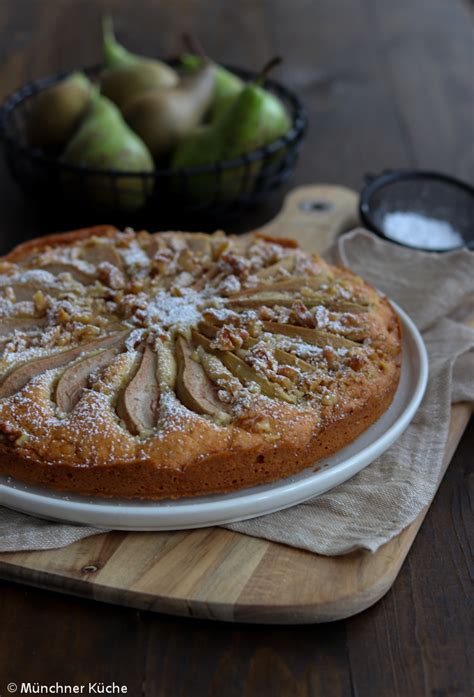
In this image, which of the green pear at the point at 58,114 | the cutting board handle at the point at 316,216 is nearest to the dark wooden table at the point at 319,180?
the cutting board handle at the point at 316,216

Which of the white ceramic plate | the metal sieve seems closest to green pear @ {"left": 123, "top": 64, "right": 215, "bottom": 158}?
the metal sieve

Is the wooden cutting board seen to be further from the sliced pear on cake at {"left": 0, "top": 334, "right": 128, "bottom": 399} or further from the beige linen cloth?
the sliced pear on cake at {"left": 0, "top": 334, "right": 128, "bottom": 399}

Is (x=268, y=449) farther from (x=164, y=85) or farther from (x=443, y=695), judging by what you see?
(x=164, y=85)

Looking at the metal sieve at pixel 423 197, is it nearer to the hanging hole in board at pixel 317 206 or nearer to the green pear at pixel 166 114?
the hanging hole in board at pixel 317 206

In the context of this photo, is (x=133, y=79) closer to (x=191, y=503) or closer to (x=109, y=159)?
(x=109, y=159)

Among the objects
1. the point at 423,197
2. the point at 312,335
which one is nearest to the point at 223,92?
the point at 423,197

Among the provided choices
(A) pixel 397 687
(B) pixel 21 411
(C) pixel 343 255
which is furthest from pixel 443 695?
(C) pixel 343 255
